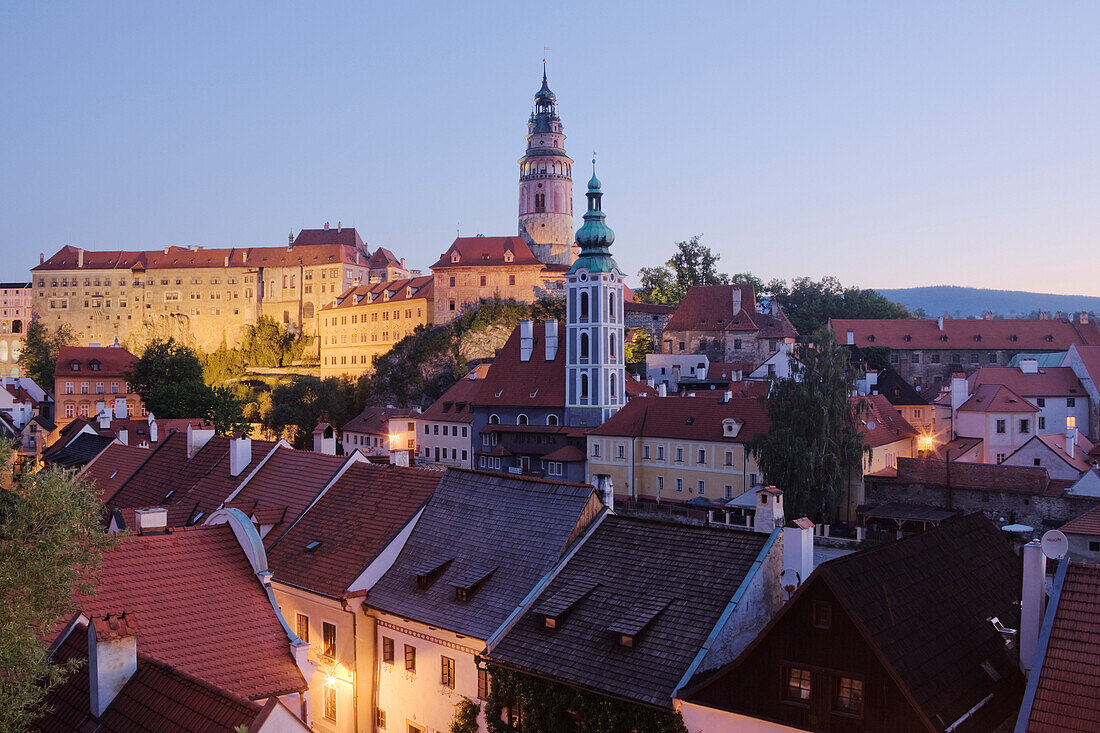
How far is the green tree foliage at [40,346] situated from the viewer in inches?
4538

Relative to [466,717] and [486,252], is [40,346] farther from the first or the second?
[466,717]

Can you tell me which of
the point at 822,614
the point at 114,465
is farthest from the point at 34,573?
the point at 114,465

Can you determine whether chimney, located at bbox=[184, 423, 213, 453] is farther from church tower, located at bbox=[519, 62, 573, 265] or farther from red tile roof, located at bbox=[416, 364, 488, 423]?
church tower, located at bbox=[519, 62, 573, 265]

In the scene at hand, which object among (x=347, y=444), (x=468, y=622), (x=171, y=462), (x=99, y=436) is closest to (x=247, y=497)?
(x=171, y=462)

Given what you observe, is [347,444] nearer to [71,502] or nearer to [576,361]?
[576,361]

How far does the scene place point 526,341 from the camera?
6712 cm

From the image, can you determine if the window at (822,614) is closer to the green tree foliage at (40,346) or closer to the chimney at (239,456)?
the chimney at (239,456)

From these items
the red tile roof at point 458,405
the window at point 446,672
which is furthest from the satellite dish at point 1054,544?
the red tile roof at point 458,405

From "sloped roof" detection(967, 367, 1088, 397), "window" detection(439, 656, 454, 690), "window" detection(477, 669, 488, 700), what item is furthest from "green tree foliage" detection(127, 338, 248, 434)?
"sloped roof" detection(967, 367, 1088, 397)

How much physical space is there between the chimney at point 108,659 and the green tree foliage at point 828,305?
295 feet

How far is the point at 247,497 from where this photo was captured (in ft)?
84.4

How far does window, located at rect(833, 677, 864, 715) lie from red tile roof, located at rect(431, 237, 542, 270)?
279ft

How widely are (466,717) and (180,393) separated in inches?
2087

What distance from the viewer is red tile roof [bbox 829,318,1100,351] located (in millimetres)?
81062
